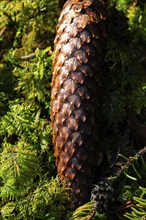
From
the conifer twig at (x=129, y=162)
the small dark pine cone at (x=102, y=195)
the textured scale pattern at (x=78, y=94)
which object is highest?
the textured scale pattern at (x=78, y=94)

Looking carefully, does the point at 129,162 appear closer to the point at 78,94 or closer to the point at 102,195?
the point at 102,195

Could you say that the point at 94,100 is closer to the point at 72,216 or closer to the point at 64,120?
the point at 64,120

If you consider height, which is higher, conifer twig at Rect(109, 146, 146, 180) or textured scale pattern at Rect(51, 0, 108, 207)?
textured scale pattern at Rect(51, 0, 108, 207)

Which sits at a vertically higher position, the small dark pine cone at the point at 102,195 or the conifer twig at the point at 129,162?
the conifer twig at the point at 129,162

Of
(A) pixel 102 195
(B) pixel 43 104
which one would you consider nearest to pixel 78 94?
(B) pixel 43 104

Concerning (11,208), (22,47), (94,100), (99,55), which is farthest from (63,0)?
(11,208)

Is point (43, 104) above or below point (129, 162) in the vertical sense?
above
